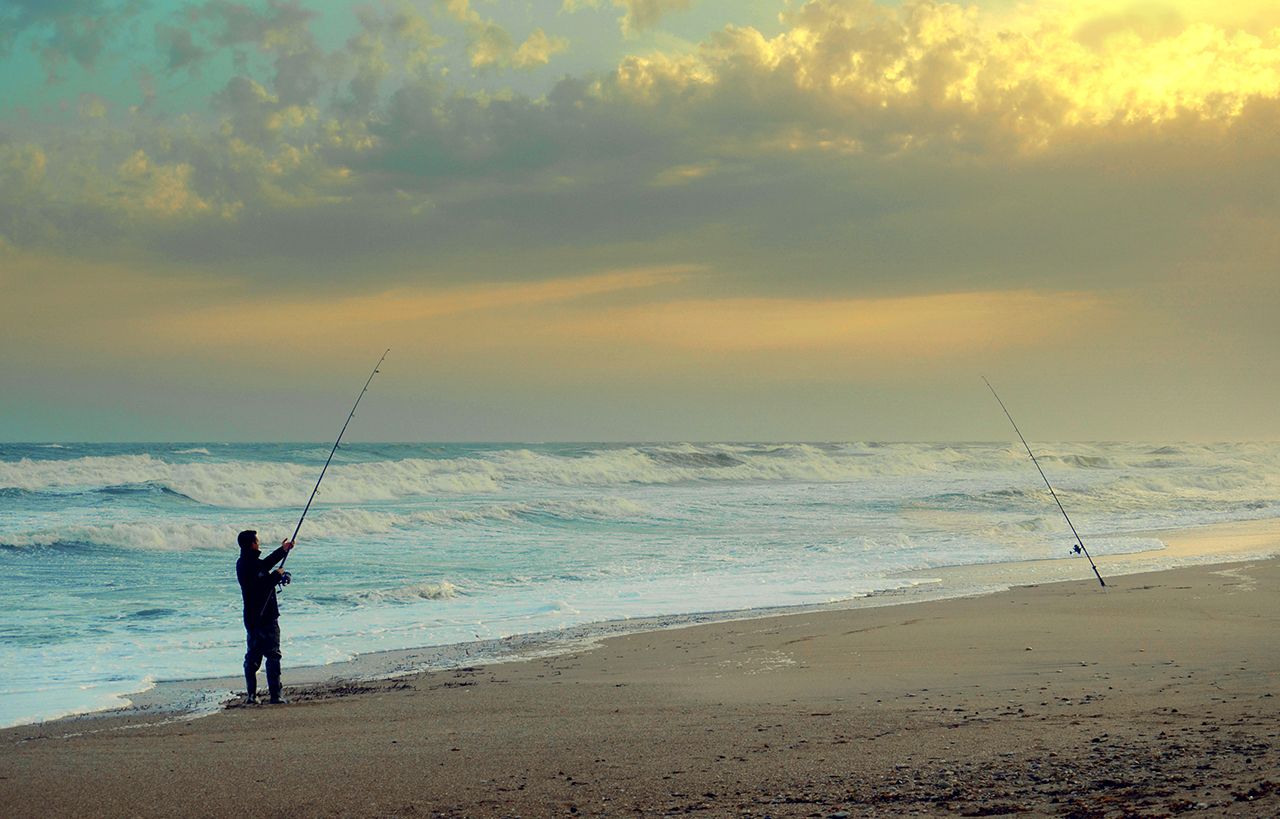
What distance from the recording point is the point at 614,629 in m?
8.62

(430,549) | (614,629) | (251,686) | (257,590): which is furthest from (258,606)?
(430,549)

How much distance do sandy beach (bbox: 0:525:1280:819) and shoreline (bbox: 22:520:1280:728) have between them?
237mm

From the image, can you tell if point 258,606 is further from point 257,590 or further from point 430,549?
point 430,549

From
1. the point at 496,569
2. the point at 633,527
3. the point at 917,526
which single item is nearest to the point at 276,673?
the point at 496,569

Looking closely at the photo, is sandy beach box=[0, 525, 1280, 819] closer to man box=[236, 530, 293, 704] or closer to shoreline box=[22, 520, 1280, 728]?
shoreline box=[22, 520, 1280, 728]

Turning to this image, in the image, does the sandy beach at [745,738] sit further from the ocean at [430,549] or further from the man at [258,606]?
the ocean at [430,549]

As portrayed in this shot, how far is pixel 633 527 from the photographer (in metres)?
19.3

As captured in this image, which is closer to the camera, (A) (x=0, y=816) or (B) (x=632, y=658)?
(A) (x=0, y=816)

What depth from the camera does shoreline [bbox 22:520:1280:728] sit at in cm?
598

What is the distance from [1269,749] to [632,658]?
14.3ft

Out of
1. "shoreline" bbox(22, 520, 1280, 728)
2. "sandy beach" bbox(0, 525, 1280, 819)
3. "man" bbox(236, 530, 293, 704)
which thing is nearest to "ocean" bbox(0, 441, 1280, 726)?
"shoreline" bbox(22, 520, 1280, 728)

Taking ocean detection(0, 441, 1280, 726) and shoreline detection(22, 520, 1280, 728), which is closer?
shoreline detection(22, 520, 1280, 728)

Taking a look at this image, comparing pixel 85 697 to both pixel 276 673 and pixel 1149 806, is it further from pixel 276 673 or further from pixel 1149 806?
pixel 1149 806

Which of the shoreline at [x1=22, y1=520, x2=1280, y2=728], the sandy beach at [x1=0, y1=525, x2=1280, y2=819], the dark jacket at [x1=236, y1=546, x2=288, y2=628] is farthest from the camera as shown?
the dark jacket at [x1=236, y1=546, x2=288, y2=628]
